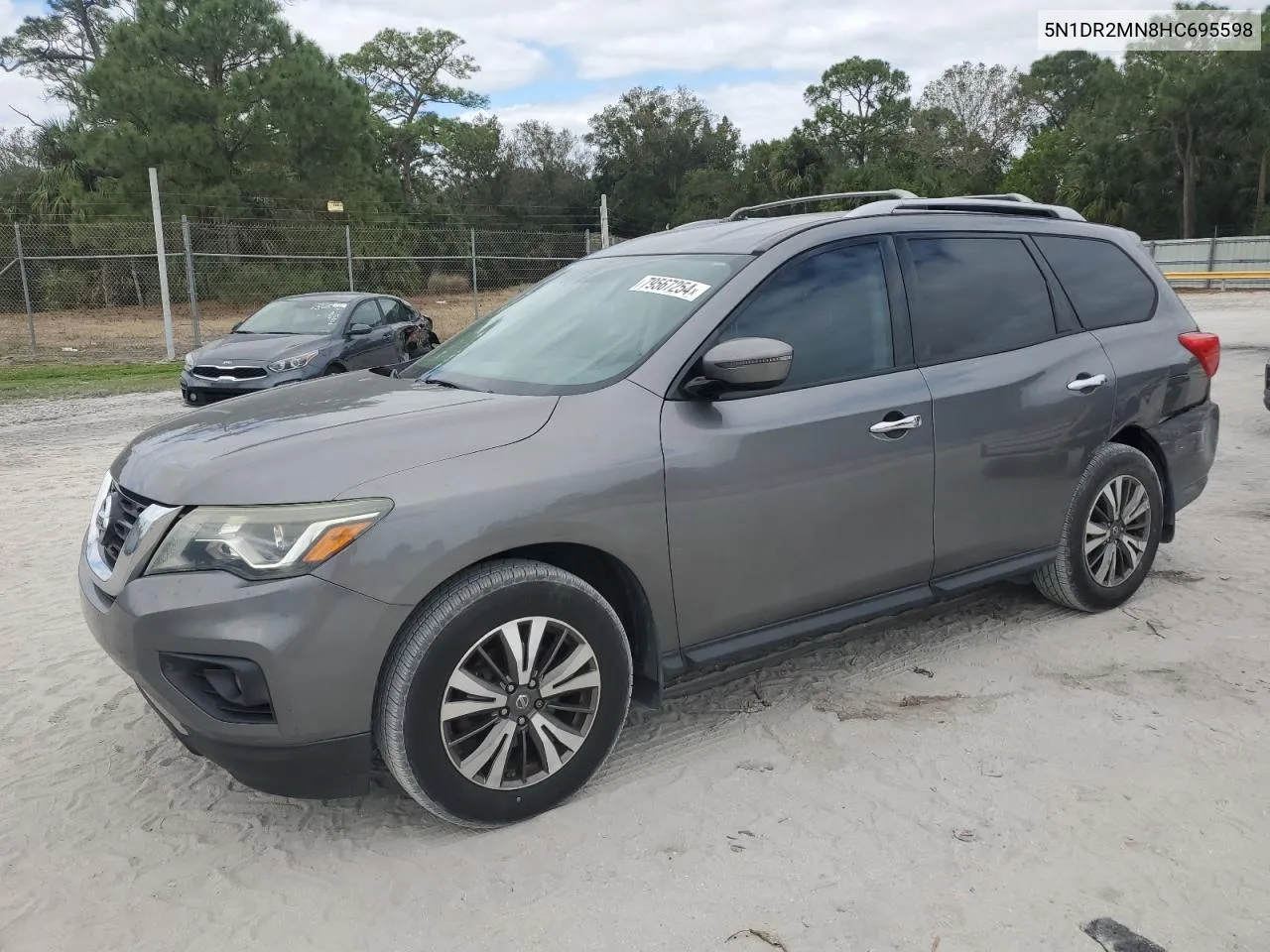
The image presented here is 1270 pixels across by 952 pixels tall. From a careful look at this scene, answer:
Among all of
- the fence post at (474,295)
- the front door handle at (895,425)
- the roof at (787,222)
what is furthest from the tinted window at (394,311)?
the front door handle at (895,425)

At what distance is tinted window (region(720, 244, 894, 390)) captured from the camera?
3381 mm

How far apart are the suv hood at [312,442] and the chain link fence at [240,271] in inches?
755

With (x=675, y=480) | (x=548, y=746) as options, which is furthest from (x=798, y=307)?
(x=548, y=746)

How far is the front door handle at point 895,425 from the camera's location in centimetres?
346

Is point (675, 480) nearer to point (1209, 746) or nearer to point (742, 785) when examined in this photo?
point (742, 785)

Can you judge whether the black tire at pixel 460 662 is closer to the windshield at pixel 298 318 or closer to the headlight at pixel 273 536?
the headlight at pixel 273 536

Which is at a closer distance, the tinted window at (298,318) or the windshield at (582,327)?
the windshield at (582,327)

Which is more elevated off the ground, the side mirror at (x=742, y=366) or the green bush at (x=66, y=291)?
the green bush at (x=66, y=291)

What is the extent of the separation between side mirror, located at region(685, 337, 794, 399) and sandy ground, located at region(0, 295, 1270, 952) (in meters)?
1.23

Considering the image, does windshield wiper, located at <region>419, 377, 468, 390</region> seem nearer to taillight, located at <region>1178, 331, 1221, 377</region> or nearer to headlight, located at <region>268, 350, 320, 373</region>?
taillight, located at <region>1178, 331, 1221, 377</region>

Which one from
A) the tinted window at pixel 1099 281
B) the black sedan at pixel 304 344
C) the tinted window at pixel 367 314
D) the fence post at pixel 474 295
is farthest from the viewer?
the fence post at pixel 474 295

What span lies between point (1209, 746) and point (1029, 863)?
102 centimetres

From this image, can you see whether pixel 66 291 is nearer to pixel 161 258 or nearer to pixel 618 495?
pixel 161 258

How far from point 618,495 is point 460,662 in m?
0.66
